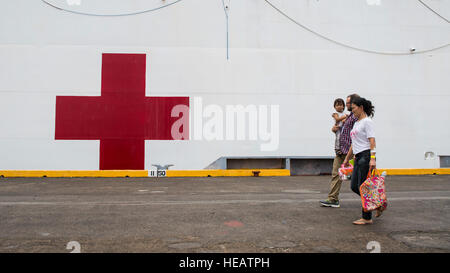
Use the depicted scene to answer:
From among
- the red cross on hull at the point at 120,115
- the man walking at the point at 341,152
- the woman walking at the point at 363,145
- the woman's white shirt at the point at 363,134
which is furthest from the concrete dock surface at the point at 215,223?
the red cross on hull at the point at 120,115

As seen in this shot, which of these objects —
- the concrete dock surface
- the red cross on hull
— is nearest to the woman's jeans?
the concrete dock surface

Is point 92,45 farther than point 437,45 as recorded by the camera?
No

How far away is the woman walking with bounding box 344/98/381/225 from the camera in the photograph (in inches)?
117

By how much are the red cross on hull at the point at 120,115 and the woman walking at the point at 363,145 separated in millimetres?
5208

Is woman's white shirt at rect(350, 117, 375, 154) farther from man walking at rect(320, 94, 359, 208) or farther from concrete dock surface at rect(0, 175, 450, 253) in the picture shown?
concrete dock surface at rect(0, 175, 450, 253)

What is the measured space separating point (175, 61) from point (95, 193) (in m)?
4.03

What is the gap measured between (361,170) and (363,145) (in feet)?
0.77

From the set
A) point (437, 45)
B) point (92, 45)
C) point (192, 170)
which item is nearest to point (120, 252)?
point (192, 170)

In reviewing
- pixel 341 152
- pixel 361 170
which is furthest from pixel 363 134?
pixel 341 152

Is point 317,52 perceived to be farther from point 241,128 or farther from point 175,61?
point 175,61

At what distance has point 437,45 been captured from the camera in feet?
27.9

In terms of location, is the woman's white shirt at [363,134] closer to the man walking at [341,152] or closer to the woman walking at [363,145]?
the woman walking at [363,145]

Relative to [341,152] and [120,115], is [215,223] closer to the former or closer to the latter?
[341,152]

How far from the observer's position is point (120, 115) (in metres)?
7.70
